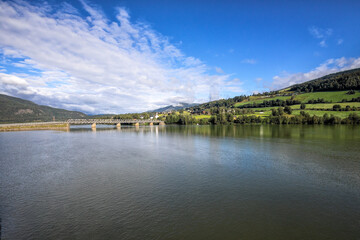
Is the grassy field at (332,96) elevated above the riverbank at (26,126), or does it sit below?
above

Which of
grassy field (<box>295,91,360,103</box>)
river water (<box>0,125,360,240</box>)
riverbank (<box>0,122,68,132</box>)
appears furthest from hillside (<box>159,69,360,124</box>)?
river water (<box>0,125,360,240</box>)

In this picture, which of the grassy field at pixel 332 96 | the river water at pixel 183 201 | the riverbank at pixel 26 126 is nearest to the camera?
the river water at pixel 183 201

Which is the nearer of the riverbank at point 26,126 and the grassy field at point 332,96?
the riverbank at point 26,126

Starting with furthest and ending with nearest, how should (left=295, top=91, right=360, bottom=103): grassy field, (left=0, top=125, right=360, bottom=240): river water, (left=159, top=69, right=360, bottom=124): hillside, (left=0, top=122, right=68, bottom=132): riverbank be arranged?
(left=295, top=91, right=360, bottom=103): grassy field → (left=159, top=69, right=360, bottom=124): hillside → (left=0, top=122, right=68, bottom=132): riverbank → (left=0, top=125, right=360, bottom=240): river water

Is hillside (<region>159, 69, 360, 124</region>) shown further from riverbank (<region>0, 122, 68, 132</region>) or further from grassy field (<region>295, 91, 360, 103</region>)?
riverbank (<region>0, 122, 68, 132</region>)

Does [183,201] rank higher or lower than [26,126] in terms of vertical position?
lower

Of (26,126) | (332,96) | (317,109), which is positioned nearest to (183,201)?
(26,126)

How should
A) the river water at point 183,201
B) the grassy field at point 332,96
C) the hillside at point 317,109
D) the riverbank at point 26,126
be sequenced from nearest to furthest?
the river water at point 183,201 < the riverbank at point 26,126 < the hillside at point 317,109 < the grassy field at point 332,96

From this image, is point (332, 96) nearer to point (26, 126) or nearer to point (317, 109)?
point (317, 109)

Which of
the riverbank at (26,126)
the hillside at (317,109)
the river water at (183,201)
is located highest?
the hillside at (317,109)

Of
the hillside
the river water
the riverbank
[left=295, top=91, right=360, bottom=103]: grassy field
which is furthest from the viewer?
[left=295, top=91, right=360, bottom=103]: grassy field

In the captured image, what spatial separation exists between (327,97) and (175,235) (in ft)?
505

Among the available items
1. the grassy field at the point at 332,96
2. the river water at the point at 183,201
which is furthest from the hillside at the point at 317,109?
the river water at the point at 183,201

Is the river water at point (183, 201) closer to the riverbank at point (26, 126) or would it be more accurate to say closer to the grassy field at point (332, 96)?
the riverbank at point (26, 126)
